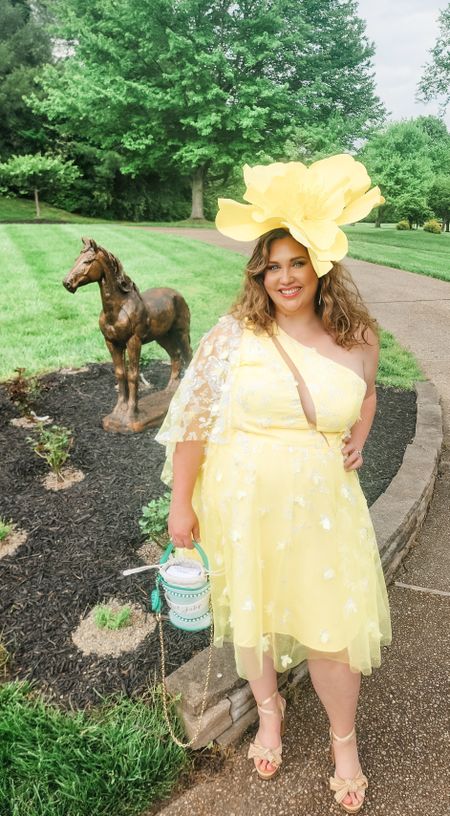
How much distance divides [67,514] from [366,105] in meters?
28.5

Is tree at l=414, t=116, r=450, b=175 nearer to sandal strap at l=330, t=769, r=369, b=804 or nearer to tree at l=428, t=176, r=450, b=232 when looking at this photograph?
tree at l=428, t=176, r=450, b=232

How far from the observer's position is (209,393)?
1.69m

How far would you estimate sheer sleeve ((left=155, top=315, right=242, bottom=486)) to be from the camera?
1.68 metres

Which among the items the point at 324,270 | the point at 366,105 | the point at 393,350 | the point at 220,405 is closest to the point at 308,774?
the point at 220,405

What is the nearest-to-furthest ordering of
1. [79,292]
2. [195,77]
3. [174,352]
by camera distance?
[174,352], [79,292], [195,77]

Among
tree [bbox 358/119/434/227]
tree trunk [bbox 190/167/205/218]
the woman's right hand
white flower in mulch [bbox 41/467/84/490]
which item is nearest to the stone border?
the woman's right hand

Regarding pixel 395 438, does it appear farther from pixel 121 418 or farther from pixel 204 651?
pixel 204 651

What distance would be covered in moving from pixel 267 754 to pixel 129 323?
272cm

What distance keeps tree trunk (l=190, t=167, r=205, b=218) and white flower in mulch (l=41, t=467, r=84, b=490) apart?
23.5 m

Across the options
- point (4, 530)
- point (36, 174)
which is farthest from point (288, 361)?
point (36, 174)

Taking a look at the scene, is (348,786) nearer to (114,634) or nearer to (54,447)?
(114,634)

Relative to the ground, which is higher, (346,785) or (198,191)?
(198,191)

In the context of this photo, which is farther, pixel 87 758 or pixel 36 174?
pixel 36 174

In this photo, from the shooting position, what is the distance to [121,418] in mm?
4156
